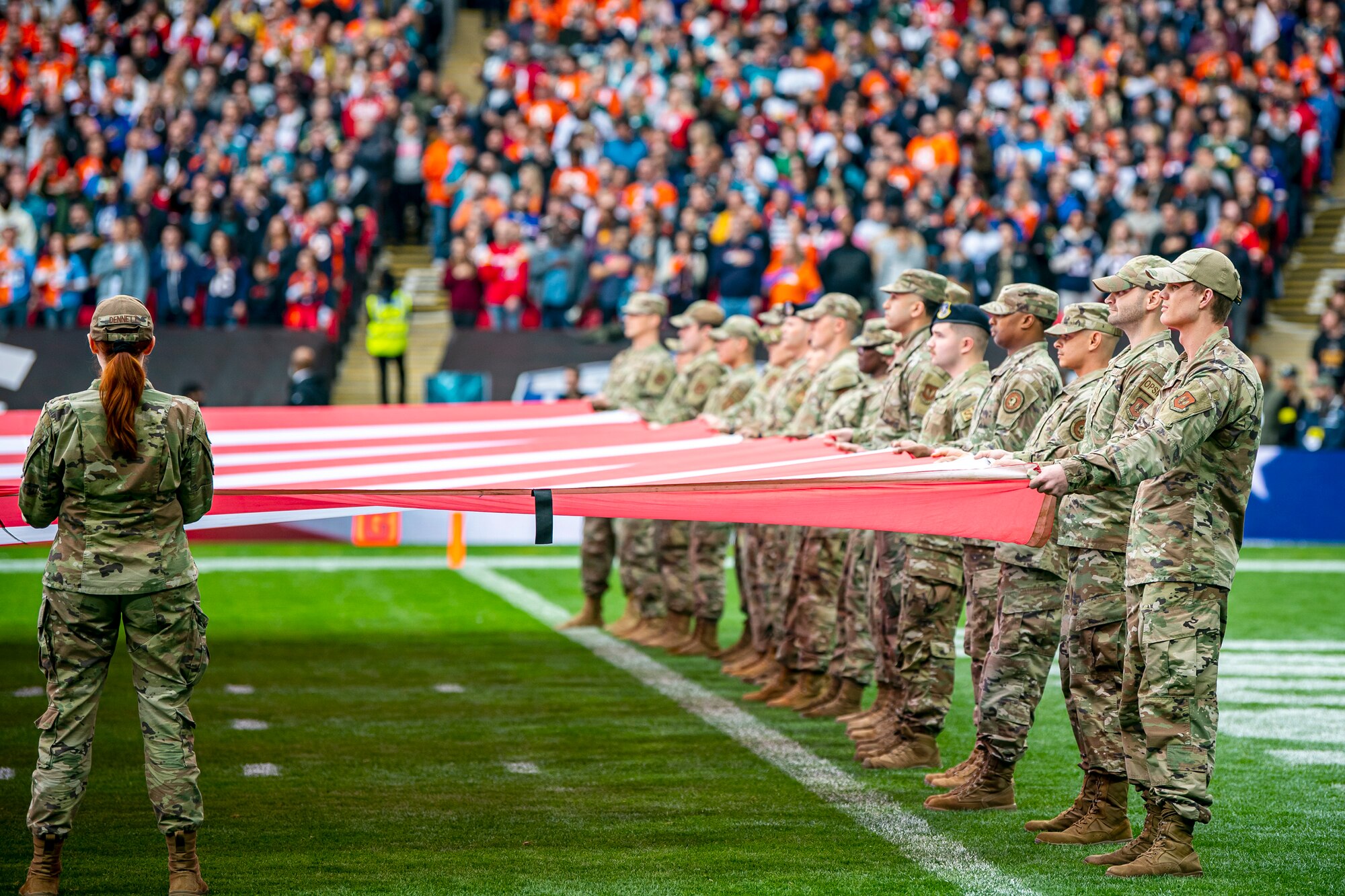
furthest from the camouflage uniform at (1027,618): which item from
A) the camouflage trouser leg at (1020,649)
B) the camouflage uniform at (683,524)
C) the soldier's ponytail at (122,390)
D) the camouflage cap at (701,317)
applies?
the camouflage cap at (701,317)

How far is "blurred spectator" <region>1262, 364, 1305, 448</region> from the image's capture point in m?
15.5

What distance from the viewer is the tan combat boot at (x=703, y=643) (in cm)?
988

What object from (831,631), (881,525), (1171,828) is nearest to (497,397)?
(831,631)

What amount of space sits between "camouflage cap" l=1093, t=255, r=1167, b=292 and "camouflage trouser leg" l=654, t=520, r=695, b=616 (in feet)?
16.0

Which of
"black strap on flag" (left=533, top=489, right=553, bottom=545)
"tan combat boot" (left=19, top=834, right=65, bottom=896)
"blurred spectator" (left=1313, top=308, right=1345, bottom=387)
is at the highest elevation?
"blurred spectator" (left=1313, top=308, right=1345, bottom=387)

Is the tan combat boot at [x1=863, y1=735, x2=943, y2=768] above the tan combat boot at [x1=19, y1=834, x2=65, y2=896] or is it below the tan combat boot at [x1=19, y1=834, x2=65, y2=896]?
below

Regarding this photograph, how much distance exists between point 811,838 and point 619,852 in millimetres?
676

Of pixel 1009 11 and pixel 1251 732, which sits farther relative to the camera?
pixel 1009 11

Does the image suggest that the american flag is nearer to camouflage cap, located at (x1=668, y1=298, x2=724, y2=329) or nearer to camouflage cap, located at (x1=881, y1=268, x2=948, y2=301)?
camouflage cap, located at (x1=881, y1=268, x2=948, y2=301)

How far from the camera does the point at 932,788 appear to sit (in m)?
6.30

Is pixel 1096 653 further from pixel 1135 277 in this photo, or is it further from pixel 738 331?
pixel 738 331

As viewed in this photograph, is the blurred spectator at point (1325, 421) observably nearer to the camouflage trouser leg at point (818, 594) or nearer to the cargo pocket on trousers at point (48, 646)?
the camouflage trouser leg at point (818, 594)

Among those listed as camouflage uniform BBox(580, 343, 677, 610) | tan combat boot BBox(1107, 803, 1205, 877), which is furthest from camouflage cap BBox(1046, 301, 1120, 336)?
camouflage uniform BBox(580, 343, 677, 610)

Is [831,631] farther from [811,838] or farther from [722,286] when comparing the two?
[722,286]
